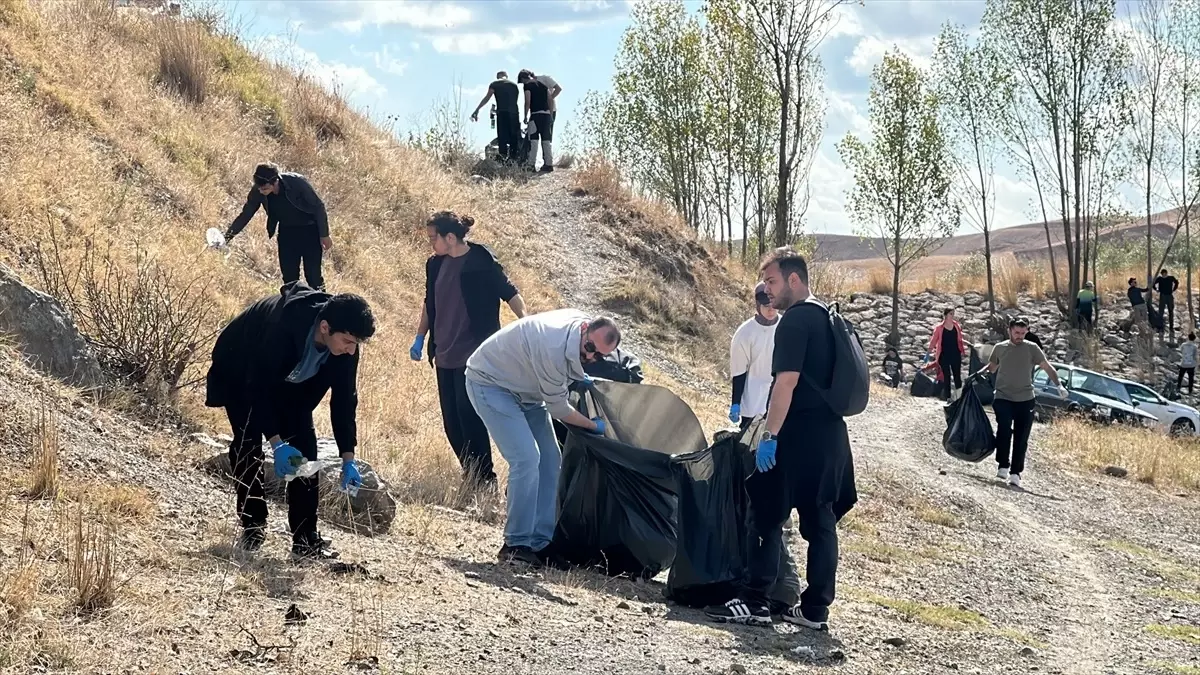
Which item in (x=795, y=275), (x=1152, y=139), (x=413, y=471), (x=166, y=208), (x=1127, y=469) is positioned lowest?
(x=1127, y=469)

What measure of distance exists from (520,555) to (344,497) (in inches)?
40.5

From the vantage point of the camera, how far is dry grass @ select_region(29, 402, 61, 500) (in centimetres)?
615

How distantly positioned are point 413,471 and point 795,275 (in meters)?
3.60

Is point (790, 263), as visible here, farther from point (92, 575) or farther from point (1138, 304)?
point (1138, 304)

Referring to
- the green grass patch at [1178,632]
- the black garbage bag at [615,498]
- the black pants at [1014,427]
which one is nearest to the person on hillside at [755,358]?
the black garbage bag at [615,498]

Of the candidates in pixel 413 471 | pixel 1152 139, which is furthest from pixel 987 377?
pixel 1152 139

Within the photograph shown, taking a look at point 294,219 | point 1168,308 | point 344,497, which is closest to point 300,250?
point 294,219

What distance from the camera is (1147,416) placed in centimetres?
2433

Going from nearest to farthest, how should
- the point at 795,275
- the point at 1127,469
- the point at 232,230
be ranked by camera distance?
the point at 795,275, the point at 232,230, the point at 1127,469

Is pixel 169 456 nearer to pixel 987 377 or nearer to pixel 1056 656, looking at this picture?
pixel 1056 656

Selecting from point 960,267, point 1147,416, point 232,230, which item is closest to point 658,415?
point 232,230

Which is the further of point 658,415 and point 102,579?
point 658,415

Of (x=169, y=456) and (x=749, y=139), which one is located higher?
(x=749, y=139)

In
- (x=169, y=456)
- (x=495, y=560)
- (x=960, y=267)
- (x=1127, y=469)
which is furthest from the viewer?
(x=960, y=267)
